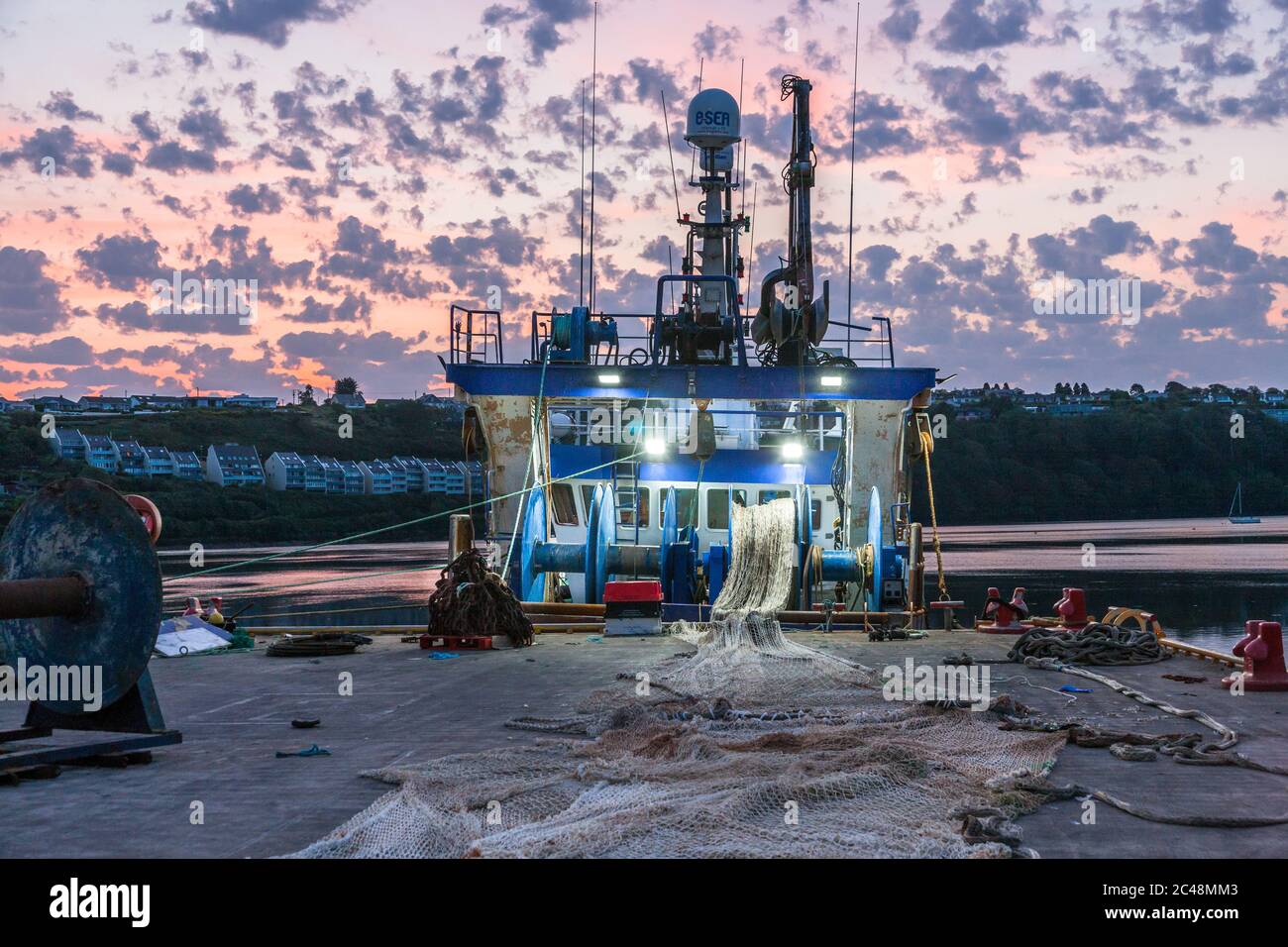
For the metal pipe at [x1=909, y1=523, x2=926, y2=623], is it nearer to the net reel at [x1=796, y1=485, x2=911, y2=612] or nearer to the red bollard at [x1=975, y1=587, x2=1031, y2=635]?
the net reel at [x1=796, y1=485, x2=911, y2=612]

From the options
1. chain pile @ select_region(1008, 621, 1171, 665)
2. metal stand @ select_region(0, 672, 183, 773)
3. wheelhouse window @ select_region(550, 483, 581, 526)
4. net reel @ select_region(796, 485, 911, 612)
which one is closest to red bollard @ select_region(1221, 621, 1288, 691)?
chain pile @ select_region(1008, 621, 1171, 665)

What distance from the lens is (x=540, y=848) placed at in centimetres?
564

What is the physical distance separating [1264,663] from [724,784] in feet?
21.4

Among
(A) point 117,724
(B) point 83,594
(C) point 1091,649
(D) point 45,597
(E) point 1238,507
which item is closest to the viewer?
(D) point 45,597

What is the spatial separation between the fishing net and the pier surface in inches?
14.8

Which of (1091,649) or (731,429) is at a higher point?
(731,429)

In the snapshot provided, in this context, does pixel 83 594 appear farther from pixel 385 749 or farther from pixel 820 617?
pixel 820 617

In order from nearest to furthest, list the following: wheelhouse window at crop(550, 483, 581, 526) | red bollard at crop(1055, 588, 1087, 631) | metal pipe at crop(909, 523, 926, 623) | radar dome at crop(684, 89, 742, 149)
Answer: red bollard at crop(1055, 588, 1087, 631) < metal pipe at crop(909, 523, 926, 623) < wheelhouse window at crop(550, 483, 581, 526) < radar dome at crop(684, 89, 742, 149)

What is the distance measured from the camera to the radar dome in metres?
26.8

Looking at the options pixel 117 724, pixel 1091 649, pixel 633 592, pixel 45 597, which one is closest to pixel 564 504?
pixel 633 592

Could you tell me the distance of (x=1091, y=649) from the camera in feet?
43.1
